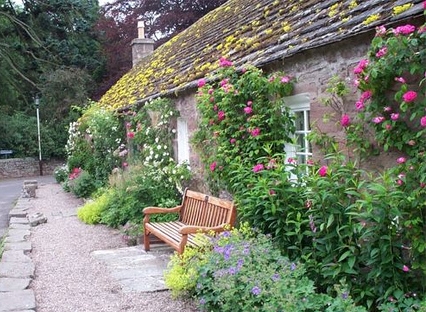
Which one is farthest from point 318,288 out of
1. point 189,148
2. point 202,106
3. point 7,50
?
point 7,50

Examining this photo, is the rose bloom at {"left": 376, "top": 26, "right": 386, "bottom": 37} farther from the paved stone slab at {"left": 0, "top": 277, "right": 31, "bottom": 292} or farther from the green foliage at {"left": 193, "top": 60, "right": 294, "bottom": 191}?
the paved stone slab at {"left": 0, "top": 277, "right": 31, "bottom": 292}

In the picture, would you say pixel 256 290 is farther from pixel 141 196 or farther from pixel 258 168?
pixel 141 196

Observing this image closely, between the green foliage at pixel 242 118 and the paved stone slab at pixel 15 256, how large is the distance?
9.74 feet

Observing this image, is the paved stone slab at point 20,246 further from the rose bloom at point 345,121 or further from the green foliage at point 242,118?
the rose bloom at point 345,121

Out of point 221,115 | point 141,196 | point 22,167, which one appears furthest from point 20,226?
point 22,167

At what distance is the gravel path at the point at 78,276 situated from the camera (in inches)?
199

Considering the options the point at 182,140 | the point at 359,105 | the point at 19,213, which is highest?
the point at 359,105

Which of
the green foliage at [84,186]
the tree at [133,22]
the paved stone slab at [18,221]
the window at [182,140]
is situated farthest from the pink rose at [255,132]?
the tree at [133,22]

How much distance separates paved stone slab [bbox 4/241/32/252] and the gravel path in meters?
0.10

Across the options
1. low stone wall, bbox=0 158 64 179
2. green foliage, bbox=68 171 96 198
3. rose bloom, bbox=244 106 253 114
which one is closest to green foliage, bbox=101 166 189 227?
rose bloom, bbox=244 106 253 114

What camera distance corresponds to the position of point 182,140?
9.56 meters

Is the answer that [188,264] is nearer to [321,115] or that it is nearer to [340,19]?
[321,115]

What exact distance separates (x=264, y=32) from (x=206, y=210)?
8.80ft

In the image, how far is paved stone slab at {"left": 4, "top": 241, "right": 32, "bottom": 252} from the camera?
7.58 m
